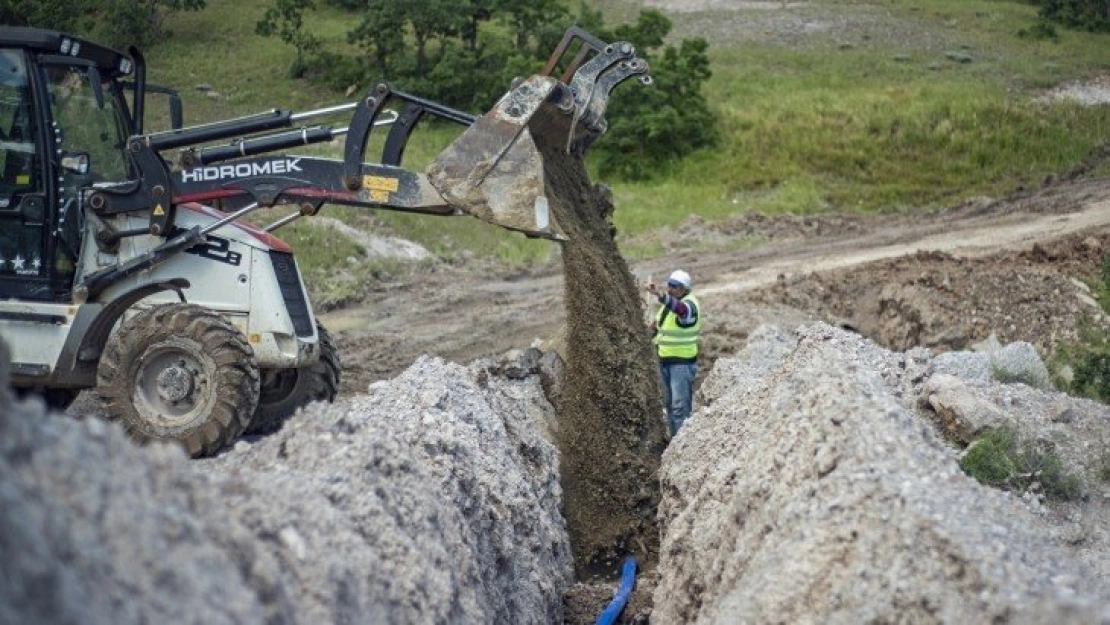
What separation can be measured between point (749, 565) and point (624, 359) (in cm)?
479

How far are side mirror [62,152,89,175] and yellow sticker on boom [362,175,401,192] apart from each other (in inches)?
84.0

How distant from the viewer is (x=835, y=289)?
64.2ft

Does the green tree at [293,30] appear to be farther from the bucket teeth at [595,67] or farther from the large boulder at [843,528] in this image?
→ the large boulder at [843,528]

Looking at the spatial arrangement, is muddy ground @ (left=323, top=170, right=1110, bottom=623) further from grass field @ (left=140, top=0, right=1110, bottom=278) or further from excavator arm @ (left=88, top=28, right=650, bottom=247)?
excavator arm @ (left=88, top=28, right=650, bottom=247)

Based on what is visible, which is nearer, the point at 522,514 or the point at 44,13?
the point at 522,514

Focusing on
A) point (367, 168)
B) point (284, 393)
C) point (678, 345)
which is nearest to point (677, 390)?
point (678, 345)

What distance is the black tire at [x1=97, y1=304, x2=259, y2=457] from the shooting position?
10.3m

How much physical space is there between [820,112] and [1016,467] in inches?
873

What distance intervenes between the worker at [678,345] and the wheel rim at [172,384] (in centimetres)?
450

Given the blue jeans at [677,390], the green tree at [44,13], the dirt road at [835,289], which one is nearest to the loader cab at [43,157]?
the dirt road at [835,289]

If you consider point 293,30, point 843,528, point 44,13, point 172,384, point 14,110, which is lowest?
point 293,30

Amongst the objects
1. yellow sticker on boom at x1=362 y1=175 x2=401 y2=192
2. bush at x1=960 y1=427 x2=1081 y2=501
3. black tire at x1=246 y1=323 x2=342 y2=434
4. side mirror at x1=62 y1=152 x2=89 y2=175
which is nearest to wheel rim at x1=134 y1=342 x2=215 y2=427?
black tire at x1=246 y1=323 x2=342 y2=434

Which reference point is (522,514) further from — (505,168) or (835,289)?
(835,289)

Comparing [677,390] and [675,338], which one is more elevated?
[675,338]
